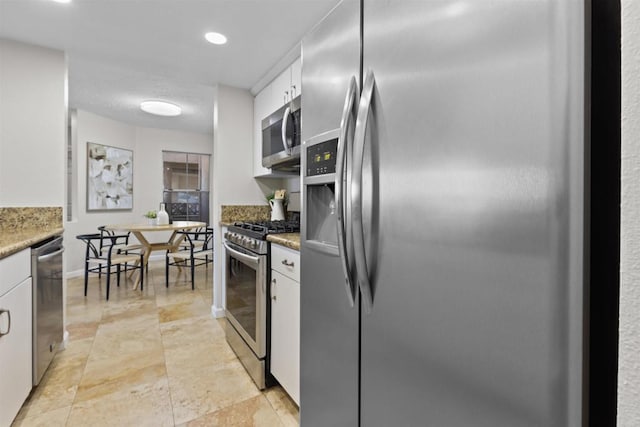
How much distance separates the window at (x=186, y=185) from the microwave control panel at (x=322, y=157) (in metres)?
5.22

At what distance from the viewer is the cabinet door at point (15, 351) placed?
133 centimetres

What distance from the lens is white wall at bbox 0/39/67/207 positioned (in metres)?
2.26

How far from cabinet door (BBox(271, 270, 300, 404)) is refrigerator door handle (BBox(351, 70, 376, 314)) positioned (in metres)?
0.69

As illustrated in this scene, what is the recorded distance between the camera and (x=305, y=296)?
4.15ft

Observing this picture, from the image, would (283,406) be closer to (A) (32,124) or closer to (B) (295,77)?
(B) (295,77)

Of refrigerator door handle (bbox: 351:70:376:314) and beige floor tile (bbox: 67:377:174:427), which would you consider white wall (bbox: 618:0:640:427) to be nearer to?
refrigerator door handle (bbox: 351:70:376:314)

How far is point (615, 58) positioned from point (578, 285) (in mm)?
362

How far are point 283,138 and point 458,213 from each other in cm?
177

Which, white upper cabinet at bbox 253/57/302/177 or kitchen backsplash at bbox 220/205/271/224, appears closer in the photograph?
white upper cabinet at bbox 253/57/302/177

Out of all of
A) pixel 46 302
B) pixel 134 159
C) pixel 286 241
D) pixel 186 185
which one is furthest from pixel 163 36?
pixel 186 185

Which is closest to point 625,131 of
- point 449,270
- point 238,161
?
point 449,270

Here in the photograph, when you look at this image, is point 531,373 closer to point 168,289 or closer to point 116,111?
point 168,289

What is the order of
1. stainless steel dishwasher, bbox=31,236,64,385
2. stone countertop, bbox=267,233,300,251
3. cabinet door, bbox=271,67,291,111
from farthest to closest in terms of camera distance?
cabinet door, bbox=271,67,291,111 < stainless steel dishwasher, bbox=31,236,64,385 < stone countertop, bbox=267,233,300,251

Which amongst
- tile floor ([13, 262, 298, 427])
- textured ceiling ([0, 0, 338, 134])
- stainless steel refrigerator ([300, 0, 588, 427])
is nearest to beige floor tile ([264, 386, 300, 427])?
tile floor ([13, 262, 298, 427])
